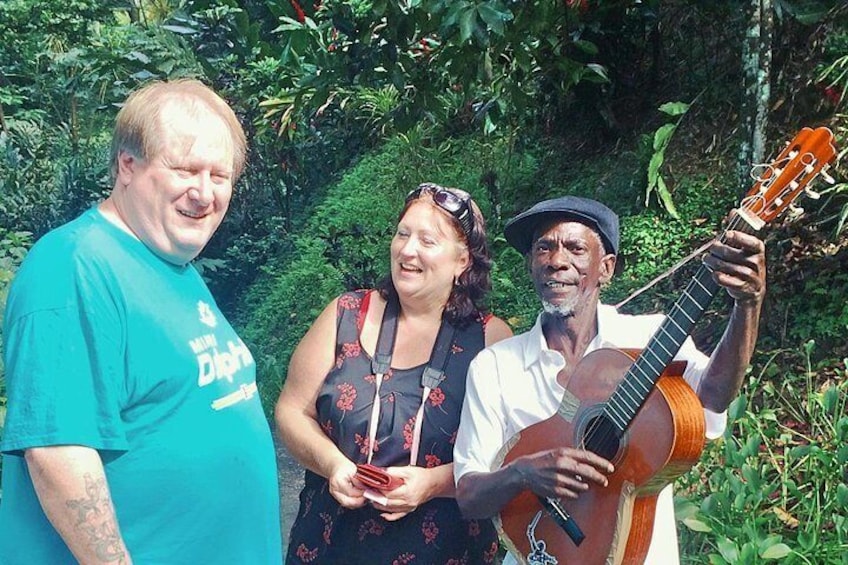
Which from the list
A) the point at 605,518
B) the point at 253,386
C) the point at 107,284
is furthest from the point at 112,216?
the point at 605,518

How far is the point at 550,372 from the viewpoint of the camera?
95.1 inches

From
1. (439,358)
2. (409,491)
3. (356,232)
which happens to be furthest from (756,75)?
(356,232)

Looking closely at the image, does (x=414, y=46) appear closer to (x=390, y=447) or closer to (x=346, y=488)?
(x=390, y=447)

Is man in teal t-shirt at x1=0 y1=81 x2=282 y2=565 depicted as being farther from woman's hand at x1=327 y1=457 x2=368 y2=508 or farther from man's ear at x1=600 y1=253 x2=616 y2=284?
man's ear at x1=600 y1=253 x2=616 y2=284

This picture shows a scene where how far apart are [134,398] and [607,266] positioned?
1.19 meters

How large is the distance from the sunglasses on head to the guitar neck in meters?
0.76

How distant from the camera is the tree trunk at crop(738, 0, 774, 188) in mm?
4008

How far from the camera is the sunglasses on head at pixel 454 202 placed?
2748mm

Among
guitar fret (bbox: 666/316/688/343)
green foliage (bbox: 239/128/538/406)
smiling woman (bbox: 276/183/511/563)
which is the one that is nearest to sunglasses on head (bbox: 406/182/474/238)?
smiling woman (bbox: 276/183/511/563)

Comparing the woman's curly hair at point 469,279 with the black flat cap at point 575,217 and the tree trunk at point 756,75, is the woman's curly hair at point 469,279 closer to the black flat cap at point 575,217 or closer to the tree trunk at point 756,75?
the black flat cap at point 575,217

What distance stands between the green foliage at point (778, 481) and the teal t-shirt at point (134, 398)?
174 cm

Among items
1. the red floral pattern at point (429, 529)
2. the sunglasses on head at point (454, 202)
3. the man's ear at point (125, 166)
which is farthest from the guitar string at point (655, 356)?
the man's ear at point (125, 166)

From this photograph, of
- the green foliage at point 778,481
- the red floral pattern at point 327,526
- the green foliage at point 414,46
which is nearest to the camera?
the red floral pattern at point 327,526

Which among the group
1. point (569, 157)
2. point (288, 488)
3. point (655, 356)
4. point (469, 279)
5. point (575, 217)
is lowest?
point (288, 488)
